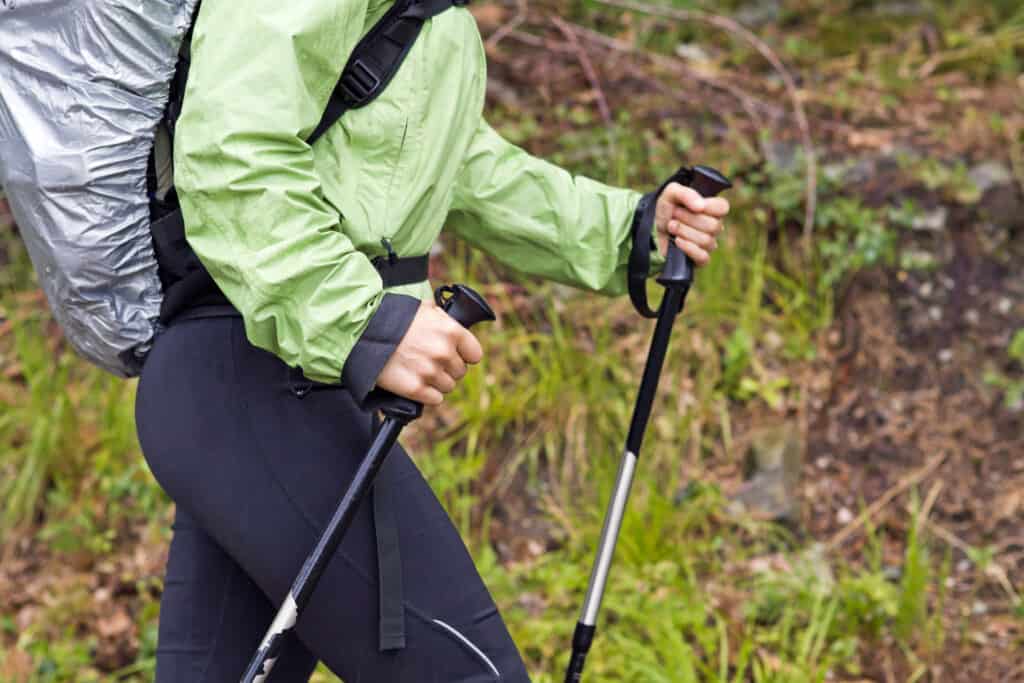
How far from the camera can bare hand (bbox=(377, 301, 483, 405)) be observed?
1680 millimetres

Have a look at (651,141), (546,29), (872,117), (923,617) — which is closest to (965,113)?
(872,117)

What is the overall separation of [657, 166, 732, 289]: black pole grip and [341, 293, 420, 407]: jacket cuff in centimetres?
78

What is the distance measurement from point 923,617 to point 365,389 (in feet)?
7.92

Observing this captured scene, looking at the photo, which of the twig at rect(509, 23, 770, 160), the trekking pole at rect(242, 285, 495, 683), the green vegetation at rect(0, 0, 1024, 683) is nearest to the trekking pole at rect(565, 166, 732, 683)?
the trekking pole at rect(242, 285, 495, 683)

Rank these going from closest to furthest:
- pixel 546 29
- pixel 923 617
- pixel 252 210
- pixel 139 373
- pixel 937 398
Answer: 1. pixel 252 210
2. pixel 139 373
3. pixel 923 617
4. pixel 937 398
5. pixel 546 29

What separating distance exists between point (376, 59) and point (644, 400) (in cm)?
97

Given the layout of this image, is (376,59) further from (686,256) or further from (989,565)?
(989,565)

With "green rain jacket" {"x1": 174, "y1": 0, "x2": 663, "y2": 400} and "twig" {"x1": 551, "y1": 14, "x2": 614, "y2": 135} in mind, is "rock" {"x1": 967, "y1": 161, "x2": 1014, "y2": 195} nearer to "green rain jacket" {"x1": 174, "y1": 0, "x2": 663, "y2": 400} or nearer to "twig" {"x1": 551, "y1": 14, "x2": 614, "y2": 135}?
"twig" {"x1": 551, "y1": 14, "x2": 614, "y2": 135}

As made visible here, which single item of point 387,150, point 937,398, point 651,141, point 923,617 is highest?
point 387,150

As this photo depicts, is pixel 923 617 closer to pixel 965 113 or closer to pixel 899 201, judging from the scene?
pixel 899 201

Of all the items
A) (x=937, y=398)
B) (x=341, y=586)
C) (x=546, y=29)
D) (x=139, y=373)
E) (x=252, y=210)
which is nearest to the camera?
(x=252, y=210)

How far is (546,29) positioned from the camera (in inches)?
217

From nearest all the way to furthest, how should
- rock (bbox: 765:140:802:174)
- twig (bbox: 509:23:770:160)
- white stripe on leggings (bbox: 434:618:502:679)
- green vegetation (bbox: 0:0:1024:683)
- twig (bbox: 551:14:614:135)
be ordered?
white stripe on leggings (bbox: 434:618:502:679) < green vegetation (bbox: 0:0:1024:683) < rock (bbox: 765:140:802:174) < twig (bbox: 551:14:614:135) < twig (bbox: 509:23:770:160)

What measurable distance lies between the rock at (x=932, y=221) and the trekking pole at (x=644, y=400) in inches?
101
